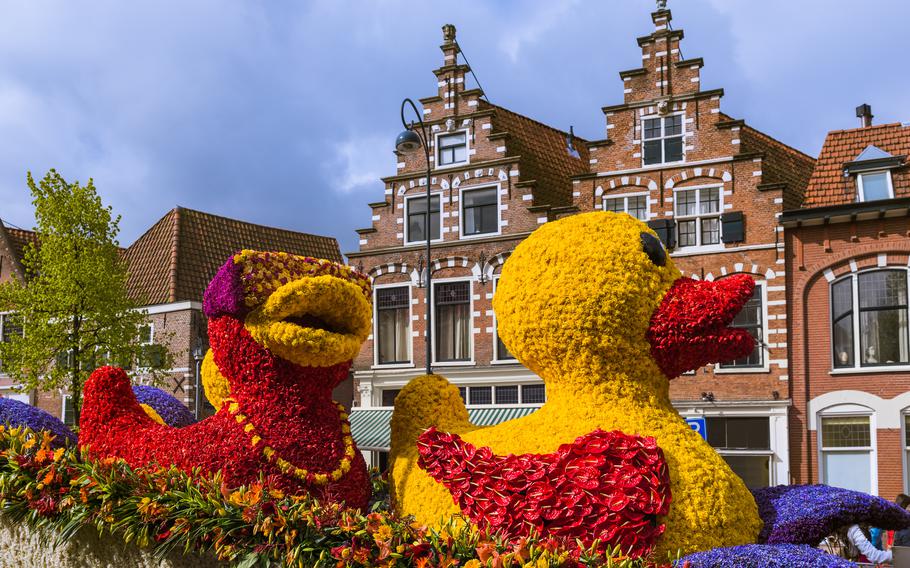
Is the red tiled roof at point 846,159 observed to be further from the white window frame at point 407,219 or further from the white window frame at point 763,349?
the white window frame at point 407,219

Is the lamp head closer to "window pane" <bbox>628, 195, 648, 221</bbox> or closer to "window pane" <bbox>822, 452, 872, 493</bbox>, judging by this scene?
"window pane" <bbox>628, 195, 648, 221</bbox>

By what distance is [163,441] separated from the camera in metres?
4.97

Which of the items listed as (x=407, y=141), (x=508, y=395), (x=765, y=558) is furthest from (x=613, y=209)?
(x=765, y=558)

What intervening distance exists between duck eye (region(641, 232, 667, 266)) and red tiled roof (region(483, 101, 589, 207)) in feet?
45.4

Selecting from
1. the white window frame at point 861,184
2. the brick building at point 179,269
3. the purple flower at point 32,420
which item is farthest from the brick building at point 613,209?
the purple flower at point 32,420

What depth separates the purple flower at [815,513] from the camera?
447cm

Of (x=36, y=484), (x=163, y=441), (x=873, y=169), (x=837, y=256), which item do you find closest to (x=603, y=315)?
(x=163, y=441)

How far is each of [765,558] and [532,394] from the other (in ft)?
47.3

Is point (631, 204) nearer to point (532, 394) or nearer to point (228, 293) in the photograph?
point (532, 394)

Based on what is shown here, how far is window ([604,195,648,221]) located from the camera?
17.4m

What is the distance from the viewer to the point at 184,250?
74.6ft

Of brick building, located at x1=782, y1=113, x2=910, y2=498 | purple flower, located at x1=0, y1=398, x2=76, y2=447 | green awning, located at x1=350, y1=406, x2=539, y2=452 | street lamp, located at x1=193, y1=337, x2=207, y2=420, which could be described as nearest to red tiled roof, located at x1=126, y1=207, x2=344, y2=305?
street lamp, located at x1=193, y1=337, x2=207, y2=420

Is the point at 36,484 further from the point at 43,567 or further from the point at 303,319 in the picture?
the point at 303,319

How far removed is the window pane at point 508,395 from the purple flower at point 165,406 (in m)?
11.6
